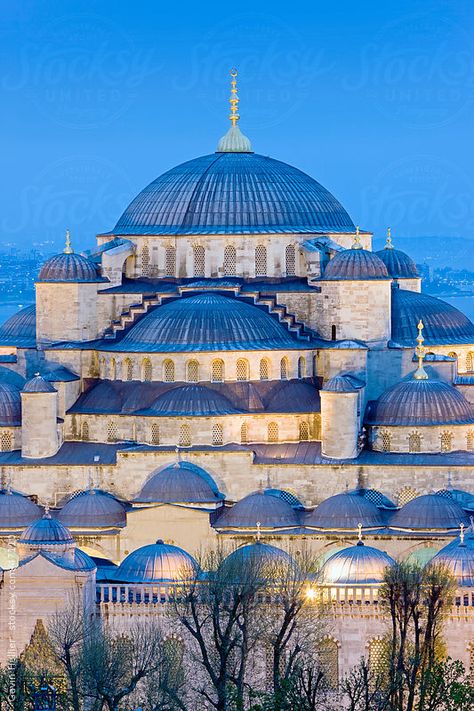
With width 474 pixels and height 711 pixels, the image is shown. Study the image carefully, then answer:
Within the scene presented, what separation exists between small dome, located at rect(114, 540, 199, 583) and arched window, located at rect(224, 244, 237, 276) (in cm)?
1820

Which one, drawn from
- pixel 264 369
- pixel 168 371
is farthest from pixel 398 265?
pixel 168 371

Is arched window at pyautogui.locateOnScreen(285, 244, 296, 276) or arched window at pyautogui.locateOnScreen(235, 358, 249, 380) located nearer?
arched window at pyautogui.locateOnScreen(235, 358, 249, 380)

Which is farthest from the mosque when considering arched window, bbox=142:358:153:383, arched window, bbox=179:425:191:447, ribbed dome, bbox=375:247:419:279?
ribbed dome, bbox=375:247:419:279

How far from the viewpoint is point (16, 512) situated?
88.4 m

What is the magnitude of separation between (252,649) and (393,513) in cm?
1114

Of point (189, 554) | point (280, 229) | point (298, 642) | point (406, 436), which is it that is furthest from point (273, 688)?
point (280, 229)

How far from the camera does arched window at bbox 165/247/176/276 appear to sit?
3885 inches

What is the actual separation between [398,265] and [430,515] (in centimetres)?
1955

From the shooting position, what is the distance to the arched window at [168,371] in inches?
3622

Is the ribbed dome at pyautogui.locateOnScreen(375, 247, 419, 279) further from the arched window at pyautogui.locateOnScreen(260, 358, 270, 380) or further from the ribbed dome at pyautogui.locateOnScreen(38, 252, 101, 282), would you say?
the ribbed dome at pyautogui.locateOnScreen(38, 252, 101, 282)

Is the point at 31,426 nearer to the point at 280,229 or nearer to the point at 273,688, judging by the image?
the point at 280,229

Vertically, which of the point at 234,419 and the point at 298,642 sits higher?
the point at 234,419

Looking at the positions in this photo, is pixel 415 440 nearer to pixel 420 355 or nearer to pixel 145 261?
pixel 420 355

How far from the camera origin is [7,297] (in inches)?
6678
